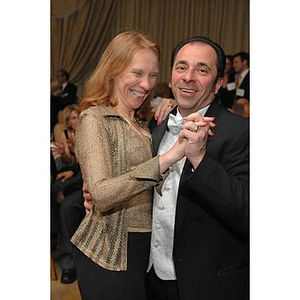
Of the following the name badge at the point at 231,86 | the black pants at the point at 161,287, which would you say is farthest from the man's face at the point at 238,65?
the black pants at the point at 161,287

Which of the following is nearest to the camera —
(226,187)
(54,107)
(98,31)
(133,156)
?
(226,187)

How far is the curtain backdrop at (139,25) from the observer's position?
4226 millimetres

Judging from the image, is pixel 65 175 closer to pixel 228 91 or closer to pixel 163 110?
pixel 228 91

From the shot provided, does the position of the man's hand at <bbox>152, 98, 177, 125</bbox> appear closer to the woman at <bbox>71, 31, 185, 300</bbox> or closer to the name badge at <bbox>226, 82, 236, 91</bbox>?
the woman at <bbox>71, 31, 185, 300</bbox>

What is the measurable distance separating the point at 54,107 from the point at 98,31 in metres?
1.00

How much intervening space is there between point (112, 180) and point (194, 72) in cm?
42

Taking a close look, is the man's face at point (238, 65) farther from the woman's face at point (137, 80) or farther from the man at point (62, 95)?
the woman's face at point (137, 80)

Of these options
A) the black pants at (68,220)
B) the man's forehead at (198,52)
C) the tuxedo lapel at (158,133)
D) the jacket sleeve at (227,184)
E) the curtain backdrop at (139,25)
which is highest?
the curtain backdrop at (139,25)

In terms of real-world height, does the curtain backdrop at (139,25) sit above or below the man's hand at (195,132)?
above

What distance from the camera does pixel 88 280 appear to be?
201 cm
